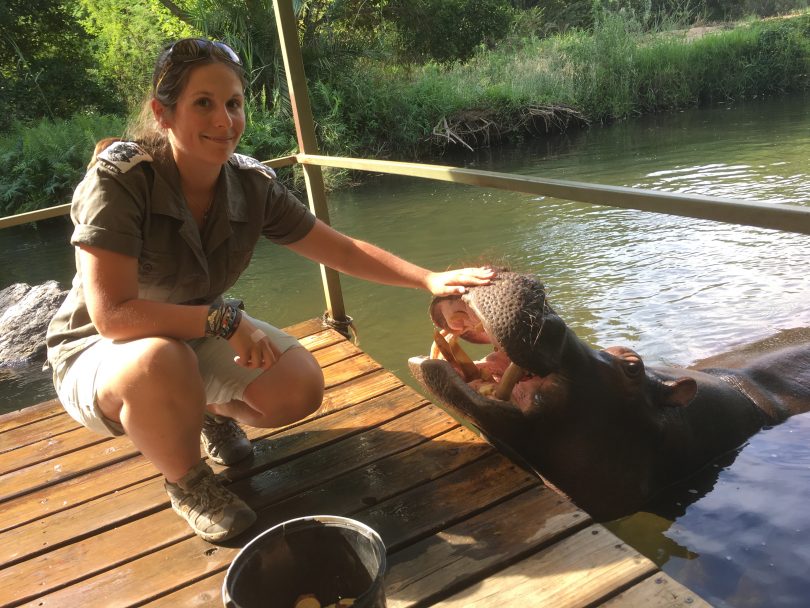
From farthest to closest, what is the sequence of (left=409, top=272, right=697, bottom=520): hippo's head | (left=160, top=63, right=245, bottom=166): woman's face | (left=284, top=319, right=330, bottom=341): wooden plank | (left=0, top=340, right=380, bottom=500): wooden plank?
(left=284, top=319, right=330, bottom=341): wooden plank
(left=0, top=340, right=380, bottom=500): wooden plank
(left=409, top=272, right=697, bottom=520): hippo's head
(left=160, top=63, right=245, bottom=166): woman's face

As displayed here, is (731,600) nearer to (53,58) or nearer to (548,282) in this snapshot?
(548,282)

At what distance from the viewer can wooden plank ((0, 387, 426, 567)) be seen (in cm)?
225

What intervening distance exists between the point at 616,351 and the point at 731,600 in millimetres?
900

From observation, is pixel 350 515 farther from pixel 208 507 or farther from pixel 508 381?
pixel 508 381

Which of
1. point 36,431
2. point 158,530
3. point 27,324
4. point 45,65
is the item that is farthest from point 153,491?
point 45,65

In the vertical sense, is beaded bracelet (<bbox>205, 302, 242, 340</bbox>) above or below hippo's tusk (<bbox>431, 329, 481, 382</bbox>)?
above

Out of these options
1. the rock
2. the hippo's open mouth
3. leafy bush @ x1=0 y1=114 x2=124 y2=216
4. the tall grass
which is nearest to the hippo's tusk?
the hippo's open mouth

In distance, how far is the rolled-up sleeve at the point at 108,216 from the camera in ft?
6.23

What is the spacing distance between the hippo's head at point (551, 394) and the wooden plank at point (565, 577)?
531mm

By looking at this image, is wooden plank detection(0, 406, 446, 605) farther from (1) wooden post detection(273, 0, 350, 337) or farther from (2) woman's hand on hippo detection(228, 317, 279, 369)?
(1) wooden post detection(273, 0, 350, 337)

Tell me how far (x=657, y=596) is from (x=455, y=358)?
1036 millimetres

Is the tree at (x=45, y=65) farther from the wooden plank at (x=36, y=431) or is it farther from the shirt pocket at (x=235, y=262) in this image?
the shirt pocket at (x=235, y=262)

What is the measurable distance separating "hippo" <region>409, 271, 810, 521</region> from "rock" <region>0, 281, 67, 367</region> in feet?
15.9

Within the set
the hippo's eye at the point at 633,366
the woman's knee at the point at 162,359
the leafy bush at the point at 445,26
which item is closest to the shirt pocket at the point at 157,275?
the woman's knee at the point at 162,359
